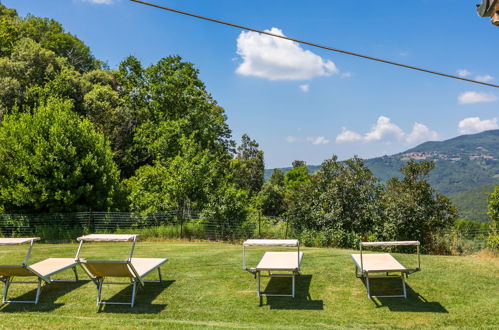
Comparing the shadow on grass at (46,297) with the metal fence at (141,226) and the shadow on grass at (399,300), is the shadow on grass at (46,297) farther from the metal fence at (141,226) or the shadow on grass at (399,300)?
the metal fence at (141,226)

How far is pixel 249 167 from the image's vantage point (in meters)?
57.4

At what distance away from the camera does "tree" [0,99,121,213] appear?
16000 millimetres

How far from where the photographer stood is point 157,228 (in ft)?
52.1

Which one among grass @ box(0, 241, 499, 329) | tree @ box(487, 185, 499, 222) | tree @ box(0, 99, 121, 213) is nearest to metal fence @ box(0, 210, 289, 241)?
tree @ box(0, 99, 121, 213)

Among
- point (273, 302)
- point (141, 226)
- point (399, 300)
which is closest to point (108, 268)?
point (273, 302)

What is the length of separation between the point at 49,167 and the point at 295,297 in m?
Answer: 13.4

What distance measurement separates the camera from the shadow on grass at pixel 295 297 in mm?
6285

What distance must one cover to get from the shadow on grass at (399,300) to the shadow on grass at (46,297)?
5.36 meters

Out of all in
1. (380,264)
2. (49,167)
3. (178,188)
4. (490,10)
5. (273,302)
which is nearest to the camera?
(490,10)

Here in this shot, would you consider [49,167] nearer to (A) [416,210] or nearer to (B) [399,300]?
(A) [416,210]

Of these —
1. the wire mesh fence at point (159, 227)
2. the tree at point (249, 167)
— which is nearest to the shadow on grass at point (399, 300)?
the wire mesh fence at point (159, 227)

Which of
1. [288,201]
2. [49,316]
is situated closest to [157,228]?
[288,201]

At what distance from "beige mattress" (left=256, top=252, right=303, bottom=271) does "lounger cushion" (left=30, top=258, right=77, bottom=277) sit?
3.46 metres

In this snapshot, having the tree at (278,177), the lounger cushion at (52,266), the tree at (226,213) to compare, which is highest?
the tree at (278,177)
